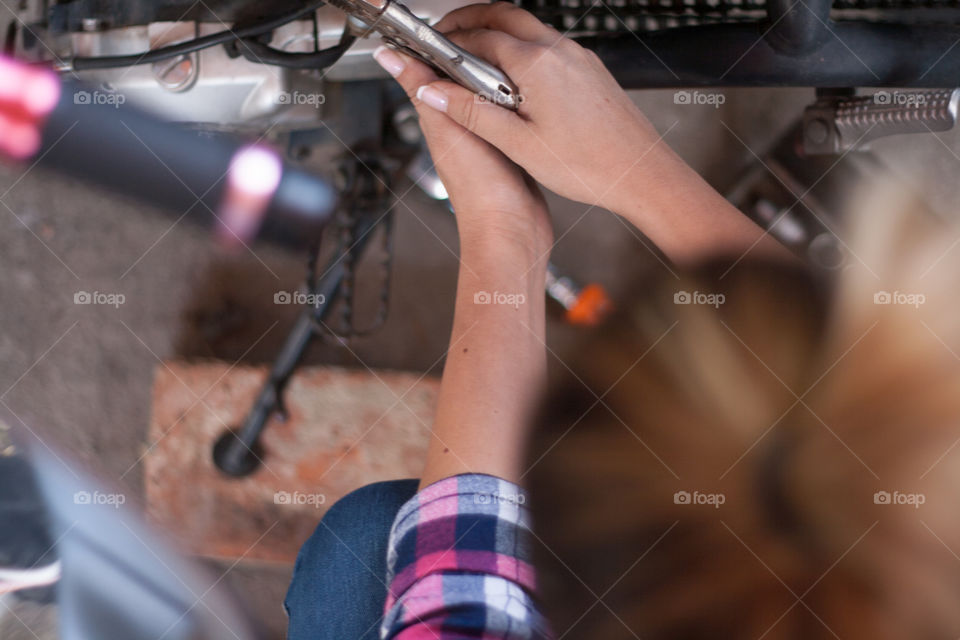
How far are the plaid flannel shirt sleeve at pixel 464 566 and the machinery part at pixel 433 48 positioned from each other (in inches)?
10.5

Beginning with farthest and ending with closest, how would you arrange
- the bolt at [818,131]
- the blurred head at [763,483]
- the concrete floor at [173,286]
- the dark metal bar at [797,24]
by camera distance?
the concrete floor at [173,286] < the bolt at [818,131] < the dark metal bar at [797,24] < the blurred head at [763,483]

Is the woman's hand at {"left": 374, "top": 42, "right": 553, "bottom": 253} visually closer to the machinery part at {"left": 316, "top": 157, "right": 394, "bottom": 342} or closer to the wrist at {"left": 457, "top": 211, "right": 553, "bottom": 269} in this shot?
the wrist at {"left": 457, "top": 211, "right": 553, "bottom": 269}

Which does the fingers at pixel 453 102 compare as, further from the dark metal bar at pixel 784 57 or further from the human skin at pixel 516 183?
the dark metal bar at pixel 784 57

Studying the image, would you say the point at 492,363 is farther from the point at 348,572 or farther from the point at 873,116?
the point at 873,116

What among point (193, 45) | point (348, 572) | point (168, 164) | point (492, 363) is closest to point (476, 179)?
point (492, 363)

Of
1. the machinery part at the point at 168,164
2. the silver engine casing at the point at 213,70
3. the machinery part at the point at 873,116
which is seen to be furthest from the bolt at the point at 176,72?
the machinery part at the point at 873,116

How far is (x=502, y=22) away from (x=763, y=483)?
0.37 m

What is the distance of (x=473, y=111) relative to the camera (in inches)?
17.9

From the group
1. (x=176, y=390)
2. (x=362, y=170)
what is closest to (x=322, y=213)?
(x=362, y=170)

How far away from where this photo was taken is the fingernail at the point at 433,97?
1.51ft

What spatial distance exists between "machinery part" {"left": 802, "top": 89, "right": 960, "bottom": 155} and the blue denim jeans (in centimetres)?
57

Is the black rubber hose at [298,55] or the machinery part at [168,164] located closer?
the black rubber hose at [298,55]

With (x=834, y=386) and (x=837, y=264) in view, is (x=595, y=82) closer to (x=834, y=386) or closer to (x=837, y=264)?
(x=834, y=386)

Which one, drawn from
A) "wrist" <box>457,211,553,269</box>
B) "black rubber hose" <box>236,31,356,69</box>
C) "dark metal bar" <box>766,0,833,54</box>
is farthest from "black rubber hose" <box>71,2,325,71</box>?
"dark metal bar" <box>766,0,833,54</box>
